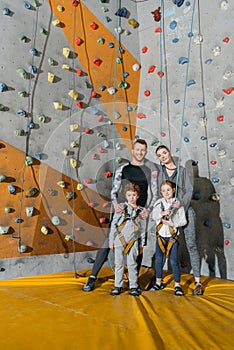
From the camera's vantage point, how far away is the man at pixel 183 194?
2.52 meters

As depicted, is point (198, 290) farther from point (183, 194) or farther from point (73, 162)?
point (73, 162)

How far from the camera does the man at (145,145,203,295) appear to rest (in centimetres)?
252

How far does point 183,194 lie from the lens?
265cm

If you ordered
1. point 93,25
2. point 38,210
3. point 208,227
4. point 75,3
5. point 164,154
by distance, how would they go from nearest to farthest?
point 164,154 → point 38,210 → point 208,227 → point 75,3 → point 93,25

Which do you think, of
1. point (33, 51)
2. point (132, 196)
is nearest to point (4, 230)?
point (132, 196)

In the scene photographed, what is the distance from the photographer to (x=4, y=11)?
2.81 meters

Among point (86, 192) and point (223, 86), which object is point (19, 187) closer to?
point (86, 192)

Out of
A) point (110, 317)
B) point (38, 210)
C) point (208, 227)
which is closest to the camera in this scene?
point (110, 317)

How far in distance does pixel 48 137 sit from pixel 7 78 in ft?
1.87

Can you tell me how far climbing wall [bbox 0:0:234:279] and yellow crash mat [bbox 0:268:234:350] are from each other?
487 mm

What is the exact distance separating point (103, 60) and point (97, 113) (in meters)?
0.54

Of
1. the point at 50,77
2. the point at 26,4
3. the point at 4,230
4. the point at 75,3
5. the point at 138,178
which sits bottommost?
the point at 4,230

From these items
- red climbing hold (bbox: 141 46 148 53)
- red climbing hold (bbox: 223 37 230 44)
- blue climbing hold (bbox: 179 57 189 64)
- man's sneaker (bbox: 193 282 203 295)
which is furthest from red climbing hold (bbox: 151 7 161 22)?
man's sneaker (bbox: 193 282 203 295)

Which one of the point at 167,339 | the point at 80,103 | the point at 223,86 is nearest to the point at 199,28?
the point at 223,86
